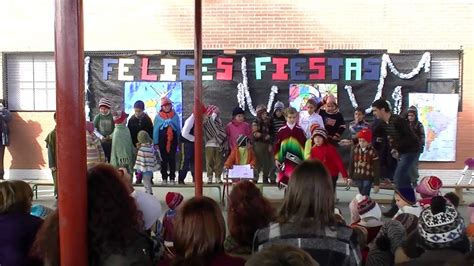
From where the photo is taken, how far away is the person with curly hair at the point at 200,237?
2.65 meters

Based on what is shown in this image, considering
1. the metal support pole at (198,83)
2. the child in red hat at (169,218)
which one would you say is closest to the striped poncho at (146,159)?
the metal support pole at (198,83)

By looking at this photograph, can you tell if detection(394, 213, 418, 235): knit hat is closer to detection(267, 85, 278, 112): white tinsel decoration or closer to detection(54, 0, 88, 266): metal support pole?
detection(54, 0, 88, 266): metal support pole

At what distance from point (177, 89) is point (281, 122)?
3280 mm

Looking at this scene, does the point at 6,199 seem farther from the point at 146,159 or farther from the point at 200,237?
the point at 146,159

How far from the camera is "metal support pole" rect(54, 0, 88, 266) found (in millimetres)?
2533

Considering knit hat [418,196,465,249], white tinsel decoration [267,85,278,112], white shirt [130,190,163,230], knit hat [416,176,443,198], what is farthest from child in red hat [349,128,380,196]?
knit hat [418,196,465,249]

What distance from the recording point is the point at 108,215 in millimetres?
2711

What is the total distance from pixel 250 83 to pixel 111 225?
33.6ft

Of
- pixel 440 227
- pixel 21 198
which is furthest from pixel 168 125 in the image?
pixel 440 227

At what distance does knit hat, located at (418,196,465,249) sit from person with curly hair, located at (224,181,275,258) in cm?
95

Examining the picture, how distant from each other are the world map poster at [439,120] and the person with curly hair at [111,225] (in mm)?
10707

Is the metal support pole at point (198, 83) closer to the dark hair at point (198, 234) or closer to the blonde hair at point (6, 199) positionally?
the blonde hair at point (6, 199)

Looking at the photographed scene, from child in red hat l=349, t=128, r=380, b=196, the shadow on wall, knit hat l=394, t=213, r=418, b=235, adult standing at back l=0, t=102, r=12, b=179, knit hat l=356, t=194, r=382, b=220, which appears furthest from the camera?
the shadow on wall

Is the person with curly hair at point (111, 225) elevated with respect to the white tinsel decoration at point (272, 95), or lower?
lower
